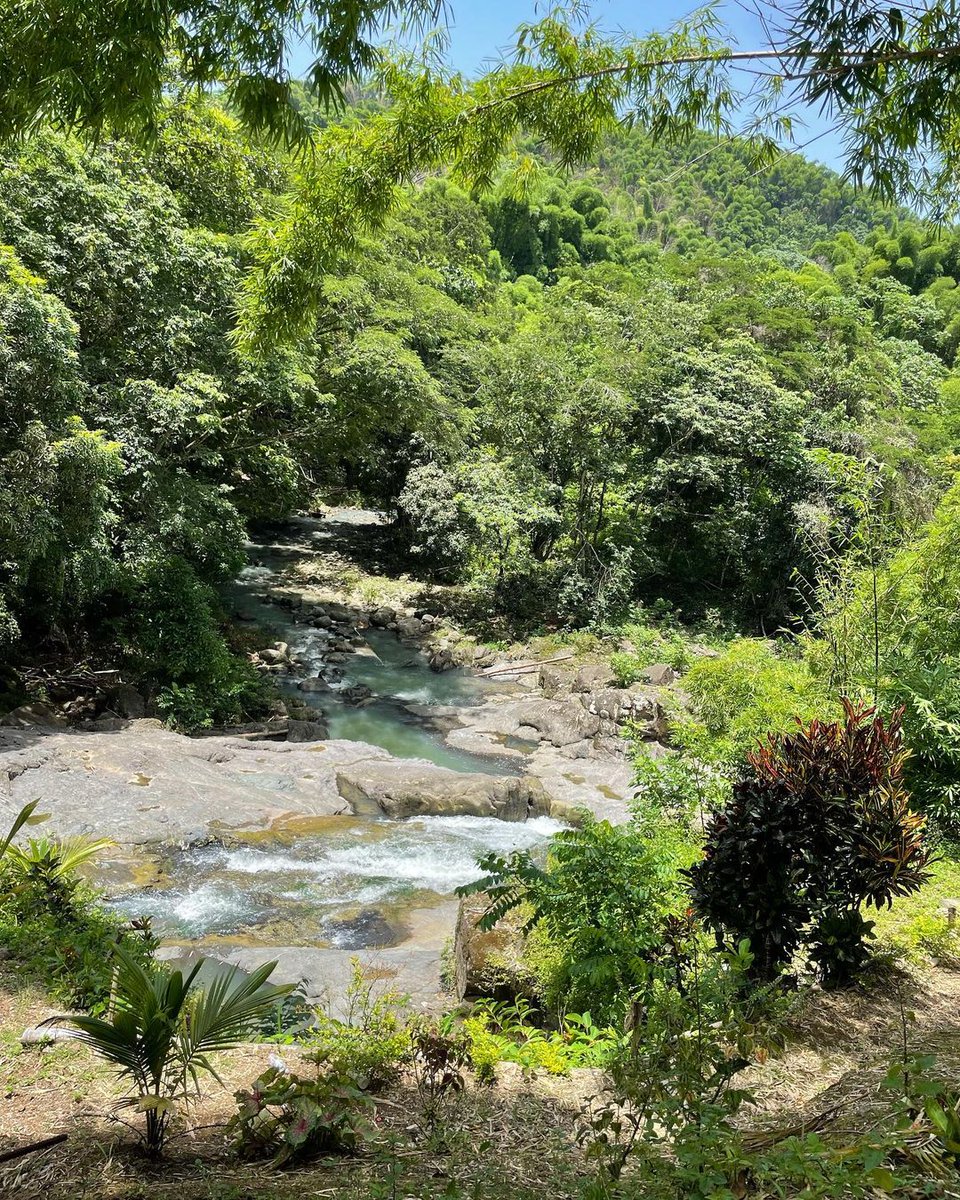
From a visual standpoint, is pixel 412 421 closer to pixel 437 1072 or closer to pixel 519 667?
pixel 519 667

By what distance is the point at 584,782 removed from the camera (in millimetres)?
11227

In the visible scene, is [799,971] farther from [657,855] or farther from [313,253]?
[313,253]

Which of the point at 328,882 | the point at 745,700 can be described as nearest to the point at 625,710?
the point at 745,700

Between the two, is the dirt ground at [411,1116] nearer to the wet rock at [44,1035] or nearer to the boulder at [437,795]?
the wet rock at [44,1035]

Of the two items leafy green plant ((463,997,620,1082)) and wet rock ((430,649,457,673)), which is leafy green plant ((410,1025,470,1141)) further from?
wet rock ((430,649,457,673))

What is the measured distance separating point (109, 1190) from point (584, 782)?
9224mm

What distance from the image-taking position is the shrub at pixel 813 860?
13.3ft

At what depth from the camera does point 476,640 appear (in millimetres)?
17859

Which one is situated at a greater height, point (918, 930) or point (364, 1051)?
point (918, 930)

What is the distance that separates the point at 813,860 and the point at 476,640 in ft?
45.6

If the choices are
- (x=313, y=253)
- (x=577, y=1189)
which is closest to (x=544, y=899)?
(x=577, y=1189)

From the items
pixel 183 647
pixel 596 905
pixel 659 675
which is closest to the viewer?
pixel 596 905

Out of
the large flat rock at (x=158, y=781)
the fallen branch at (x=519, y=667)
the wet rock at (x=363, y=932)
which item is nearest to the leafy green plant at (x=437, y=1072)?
the wet rock at (x=363, y=932)

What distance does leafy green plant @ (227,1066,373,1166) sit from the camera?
2.63 metres
